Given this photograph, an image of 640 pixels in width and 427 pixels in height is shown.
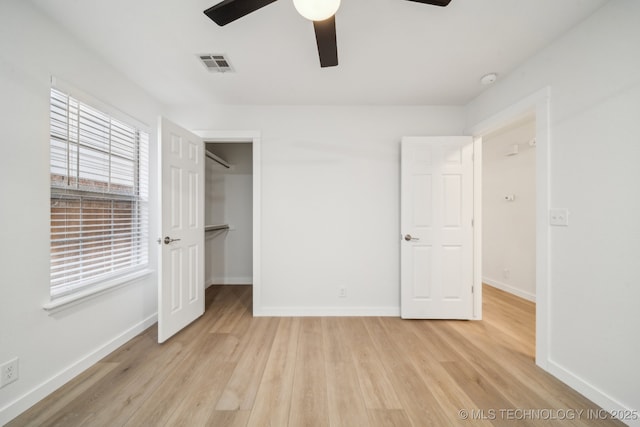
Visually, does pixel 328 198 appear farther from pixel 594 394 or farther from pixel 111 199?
pixel 594 394

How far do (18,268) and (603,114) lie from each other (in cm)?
367

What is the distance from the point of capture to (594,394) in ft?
4.75

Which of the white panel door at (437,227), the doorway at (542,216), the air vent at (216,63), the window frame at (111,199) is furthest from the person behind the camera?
the white panel door at (437,227)

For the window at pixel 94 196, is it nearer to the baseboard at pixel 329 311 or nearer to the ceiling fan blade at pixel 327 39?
the baseboard at pixel 329 311

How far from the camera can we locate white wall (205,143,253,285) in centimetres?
398

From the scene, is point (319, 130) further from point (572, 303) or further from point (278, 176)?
point (572, 303)

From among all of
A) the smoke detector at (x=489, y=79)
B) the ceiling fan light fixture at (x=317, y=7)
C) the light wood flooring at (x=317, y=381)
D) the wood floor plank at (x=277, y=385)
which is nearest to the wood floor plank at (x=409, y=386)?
the light wood flooring at (x=317, y=381)

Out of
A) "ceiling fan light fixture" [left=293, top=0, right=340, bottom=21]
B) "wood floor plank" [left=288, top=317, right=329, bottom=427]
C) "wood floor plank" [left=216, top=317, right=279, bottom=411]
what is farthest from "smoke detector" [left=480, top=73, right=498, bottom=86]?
"wood floor plank" [left=216, top=317, right=279, bottom=411]

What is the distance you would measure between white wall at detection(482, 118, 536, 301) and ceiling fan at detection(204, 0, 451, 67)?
3236 mm

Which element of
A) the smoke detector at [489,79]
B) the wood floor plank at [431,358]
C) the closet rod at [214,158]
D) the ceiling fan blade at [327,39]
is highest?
the smoke detector at [489,79]

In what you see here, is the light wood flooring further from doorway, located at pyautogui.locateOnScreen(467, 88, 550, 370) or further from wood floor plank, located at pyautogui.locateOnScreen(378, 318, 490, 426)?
doorway, located at pyautogui.locateOnScreen(467, 88, 550, 370)

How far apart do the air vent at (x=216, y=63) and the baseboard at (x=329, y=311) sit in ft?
8.14

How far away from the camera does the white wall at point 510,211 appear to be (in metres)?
3.23

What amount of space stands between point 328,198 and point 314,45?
4.85ft
